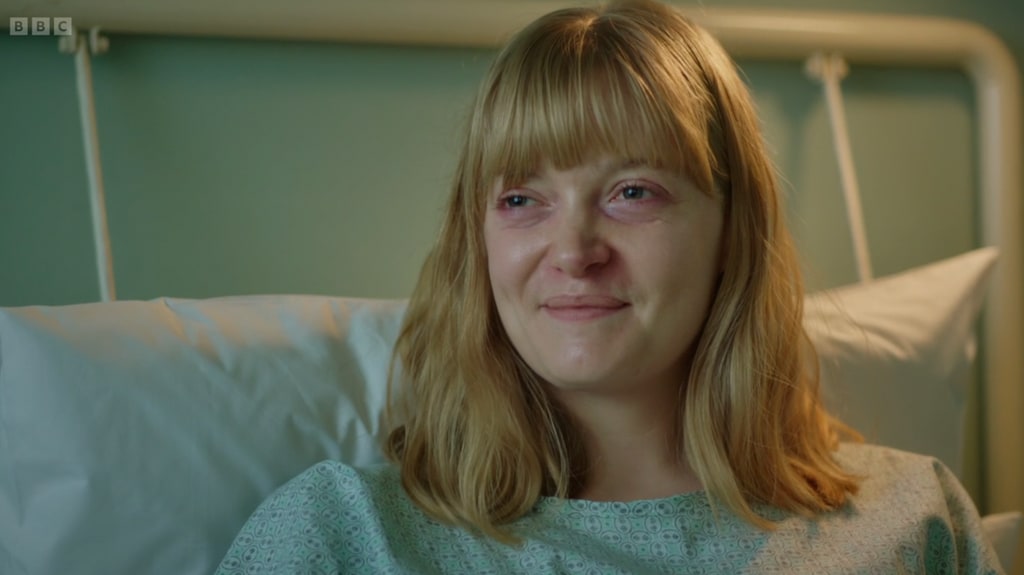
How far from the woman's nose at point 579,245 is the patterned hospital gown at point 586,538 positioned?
24 cm

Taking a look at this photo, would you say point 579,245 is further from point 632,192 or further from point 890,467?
point 890,467

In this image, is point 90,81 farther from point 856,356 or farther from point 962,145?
point 962,145

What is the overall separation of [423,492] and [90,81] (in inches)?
24.7

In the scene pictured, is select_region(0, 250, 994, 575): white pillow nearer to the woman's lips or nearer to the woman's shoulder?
the woman's lips

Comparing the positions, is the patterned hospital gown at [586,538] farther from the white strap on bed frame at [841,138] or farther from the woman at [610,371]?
the white strap on bed frame at [841,138]

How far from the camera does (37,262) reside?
1.32m

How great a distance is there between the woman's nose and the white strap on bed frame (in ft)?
2.41

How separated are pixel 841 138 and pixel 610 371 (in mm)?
770

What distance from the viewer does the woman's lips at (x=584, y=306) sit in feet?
3.48

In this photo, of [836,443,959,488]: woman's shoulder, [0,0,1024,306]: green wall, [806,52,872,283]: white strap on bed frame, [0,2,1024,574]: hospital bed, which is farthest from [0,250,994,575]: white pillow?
[806,52,872,283]: white strap on bed frame

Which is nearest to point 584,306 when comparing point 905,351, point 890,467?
point 890,467

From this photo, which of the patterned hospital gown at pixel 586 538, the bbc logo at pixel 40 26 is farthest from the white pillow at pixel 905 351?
the bbc logo at pixel 40 26

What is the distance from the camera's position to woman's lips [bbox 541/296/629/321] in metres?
1.06

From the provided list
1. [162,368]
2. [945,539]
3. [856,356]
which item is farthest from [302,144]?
[945,539]
